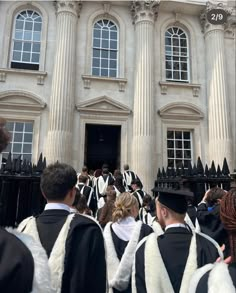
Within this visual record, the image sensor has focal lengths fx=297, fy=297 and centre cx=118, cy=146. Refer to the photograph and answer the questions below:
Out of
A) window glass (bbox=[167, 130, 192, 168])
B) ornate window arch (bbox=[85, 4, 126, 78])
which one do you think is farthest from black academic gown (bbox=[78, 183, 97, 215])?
ornate window arch (bbox=[85, 4, 126, 78])

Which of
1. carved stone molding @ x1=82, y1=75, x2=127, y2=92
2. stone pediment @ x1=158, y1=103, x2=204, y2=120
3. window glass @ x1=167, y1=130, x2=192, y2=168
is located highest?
carved stone molding @ x1=82, y1=75, x2=127, y2=92

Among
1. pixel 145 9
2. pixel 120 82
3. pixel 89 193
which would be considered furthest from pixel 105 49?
pixel 89 193

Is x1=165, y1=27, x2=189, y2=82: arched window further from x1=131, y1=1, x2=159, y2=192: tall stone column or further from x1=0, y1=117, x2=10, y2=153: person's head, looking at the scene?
x1=0, y1=117, x2=10, y2=153: person's head

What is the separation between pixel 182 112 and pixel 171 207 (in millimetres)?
13809

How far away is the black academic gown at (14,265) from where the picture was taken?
1320 millimetres

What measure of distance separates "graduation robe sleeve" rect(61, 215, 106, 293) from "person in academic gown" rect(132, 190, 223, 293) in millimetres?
318

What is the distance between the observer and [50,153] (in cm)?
1341

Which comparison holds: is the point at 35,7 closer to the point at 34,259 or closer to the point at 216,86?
the point at 216,86

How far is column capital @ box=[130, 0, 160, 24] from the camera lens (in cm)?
1577

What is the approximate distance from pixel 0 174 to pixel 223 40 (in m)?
14.4

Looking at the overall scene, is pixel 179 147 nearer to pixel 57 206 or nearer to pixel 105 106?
pixel 105 106

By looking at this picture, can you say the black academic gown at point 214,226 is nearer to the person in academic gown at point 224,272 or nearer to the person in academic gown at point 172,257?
the person in academic gown at point 172,257

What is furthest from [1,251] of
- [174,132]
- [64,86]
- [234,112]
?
[234,112]

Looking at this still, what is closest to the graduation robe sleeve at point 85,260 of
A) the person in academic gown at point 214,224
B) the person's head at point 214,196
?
the person in academic gown at point 214,224
